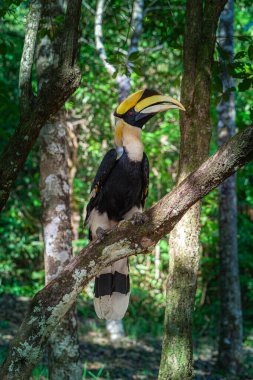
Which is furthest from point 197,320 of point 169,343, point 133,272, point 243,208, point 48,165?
point 169,343

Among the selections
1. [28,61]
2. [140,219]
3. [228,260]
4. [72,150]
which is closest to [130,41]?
[72,150]

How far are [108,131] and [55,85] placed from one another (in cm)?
677

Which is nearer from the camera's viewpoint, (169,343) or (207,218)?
(169,343)

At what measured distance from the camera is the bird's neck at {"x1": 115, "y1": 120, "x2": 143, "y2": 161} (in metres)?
4.36

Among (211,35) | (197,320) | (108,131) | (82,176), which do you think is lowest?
(197,320)

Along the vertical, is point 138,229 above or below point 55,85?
below

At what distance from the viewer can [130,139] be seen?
4.39 meters

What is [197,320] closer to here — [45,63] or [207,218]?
[207,218]

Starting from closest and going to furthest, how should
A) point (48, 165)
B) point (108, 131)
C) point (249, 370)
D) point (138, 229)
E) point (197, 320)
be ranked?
point (138, 229)
point (48, 165)
point (249, 370)
point (197, 320)
point (108, 131)

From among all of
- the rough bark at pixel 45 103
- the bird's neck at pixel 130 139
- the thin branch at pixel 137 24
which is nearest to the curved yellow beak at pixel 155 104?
the bird's neck at pixel 130 139

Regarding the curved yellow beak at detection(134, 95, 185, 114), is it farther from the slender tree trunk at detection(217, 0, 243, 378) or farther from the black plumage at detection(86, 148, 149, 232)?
the slender tree trunk at detection(217, 0, 243, 378)

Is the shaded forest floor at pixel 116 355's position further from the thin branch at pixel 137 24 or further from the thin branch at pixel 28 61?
the thin branch at pixel 137 24

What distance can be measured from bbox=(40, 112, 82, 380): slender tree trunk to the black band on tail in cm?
28

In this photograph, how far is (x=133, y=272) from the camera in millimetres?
9594
